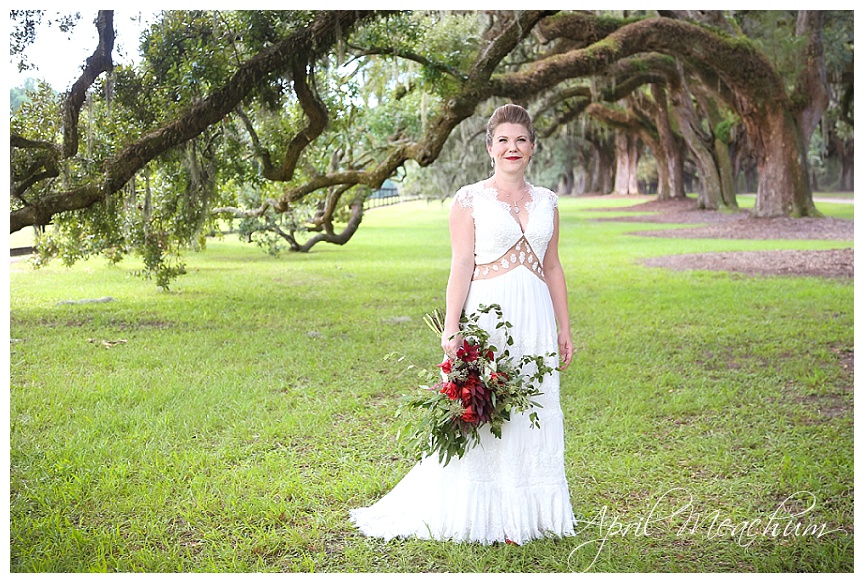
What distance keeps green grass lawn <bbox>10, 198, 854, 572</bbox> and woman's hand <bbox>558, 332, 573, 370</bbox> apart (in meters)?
0.67

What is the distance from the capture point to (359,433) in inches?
186

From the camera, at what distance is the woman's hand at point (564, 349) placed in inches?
130

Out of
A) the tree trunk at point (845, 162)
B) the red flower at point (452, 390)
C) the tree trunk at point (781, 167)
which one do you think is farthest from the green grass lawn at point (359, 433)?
the tree trunk at point (845, 162)

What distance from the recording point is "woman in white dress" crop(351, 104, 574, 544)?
3.12 metres

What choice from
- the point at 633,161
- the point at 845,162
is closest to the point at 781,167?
the point at 633,161

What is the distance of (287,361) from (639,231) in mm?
14435

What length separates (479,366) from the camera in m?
3.08

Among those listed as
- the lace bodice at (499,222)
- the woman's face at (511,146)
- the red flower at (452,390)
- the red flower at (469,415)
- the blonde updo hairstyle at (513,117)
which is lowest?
the red flower at (469,415)

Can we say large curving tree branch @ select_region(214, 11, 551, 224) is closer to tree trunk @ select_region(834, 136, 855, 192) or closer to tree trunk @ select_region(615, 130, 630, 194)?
tree trunk @ select_region(615, 130, 630, 194)

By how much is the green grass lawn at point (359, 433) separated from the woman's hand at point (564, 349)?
2.21 ft

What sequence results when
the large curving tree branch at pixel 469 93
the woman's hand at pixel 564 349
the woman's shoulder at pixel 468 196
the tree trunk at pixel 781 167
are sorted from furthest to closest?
the tree trunk at pixel 781 167 → the large curving tree branch at pixel 469 93 → the woman's hand at pixel 564 349 → the woman's shoulder at pixel 468 196

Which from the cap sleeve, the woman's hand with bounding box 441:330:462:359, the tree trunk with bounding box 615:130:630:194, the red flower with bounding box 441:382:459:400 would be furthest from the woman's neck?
the tree trunk with bounding box 615:130:630:194

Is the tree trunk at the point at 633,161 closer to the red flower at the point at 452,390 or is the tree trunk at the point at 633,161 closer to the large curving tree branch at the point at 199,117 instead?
the large curving tree branch at the point at 199,117

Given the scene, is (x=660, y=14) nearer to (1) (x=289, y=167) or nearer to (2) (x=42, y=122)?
(1) (x=289, y=167)
